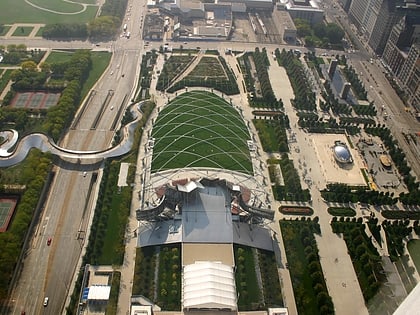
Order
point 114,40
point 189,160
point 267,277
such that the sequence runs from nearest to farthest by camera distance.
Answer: point 267,277
point 189,160
point 114,40

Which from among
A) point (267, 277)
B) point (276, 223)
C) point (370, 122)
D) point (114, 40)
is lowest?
point (267, 277)

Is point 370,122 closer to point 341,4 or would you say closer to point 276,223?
point 276,223

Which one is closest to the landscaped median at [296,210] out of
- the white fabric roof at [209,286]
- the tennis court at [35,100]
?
the white fabric roof at [209,286]

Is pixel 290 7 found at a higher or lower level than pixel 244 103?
higher

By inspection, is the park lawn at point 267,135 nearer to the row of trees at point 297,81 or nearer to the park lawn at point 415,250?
the row of trees at point 297,81

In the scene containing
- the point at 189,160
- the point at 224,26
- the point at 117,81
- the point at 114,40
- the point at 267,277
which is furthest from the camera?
the point at 224,26

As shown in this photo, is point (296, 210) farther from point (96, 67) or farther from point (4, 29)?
point (4, 29)

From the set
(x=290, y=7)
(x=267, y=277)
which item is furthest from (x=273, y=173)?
(x=290, y=7)
